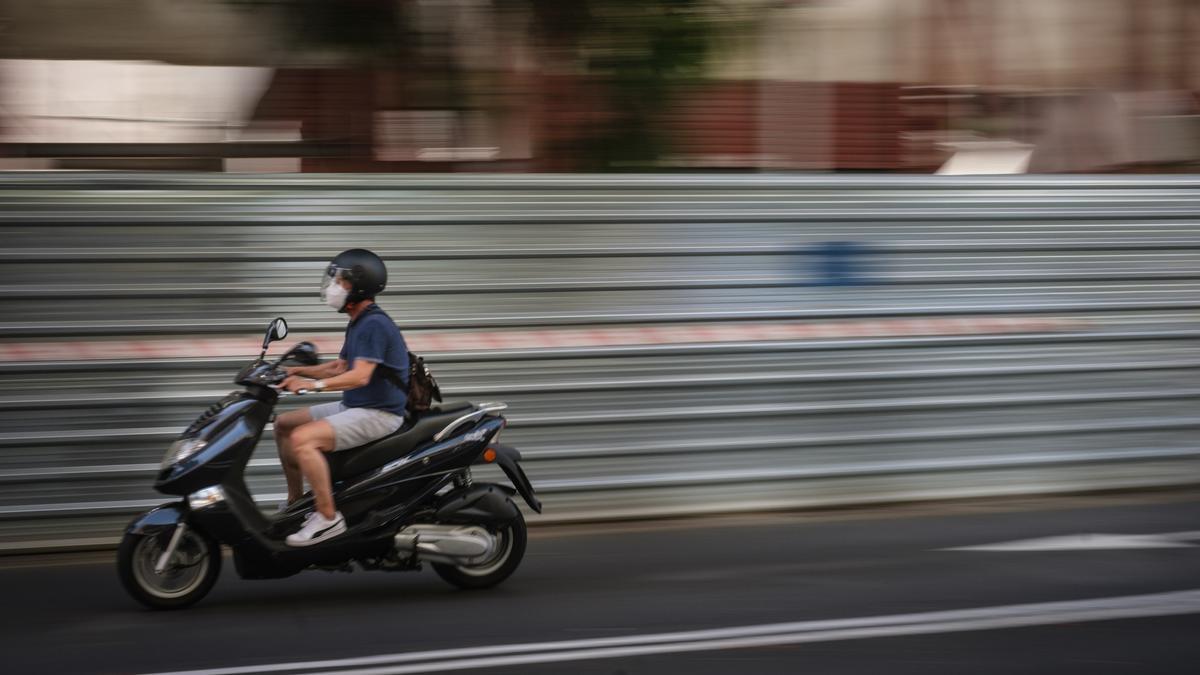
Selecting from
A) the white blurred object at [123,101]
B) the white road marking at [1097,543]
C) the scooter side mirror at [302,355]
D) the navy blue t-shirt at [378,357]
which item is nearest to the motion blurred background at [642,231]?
the white blurred object at [123,101]

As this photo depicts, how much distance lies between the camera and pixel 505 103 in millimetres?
9523

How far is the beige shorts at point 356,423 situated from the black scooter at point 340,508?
0.05m

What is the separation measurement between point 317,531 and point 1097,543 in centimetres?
425

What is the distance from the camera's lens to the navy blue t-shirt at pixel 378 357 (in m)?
6.40

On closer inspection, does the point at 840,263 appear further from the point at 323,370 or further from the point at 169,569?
the point at 169,569

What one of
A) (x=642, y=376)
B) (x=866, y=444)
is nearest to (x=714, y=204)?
(x=642, y=376)

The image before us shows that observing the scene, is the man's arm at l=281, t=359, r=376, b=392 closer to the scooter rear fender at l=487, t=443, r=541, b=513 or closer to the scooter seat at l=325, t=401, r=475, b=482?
the scooter seat at l=325, t=401, r=475, b=482

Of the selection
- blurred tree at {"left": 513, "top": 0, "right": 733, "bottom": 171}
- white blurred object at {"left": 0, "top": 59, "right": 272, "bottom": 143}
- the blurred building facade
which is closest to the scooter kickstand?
the blurred building facade

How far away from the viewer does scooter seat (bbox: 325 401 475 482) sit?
21.3ft

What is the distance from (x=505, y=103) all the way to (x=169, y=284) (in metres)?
2.69

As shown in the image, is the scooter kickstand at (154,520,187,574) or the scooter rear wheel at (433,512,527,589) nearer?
the scooter kickstand at (154,520,187,574)

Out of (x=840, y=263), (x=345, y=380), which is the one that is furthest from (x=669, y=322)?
(x=345, y=380)

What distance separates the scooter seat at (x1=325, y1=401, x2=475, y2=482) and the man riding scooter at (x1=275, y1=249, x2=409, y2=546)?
1.5 inches

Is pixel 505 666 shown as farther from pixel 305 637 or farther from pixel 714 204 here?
pixel 714 204
